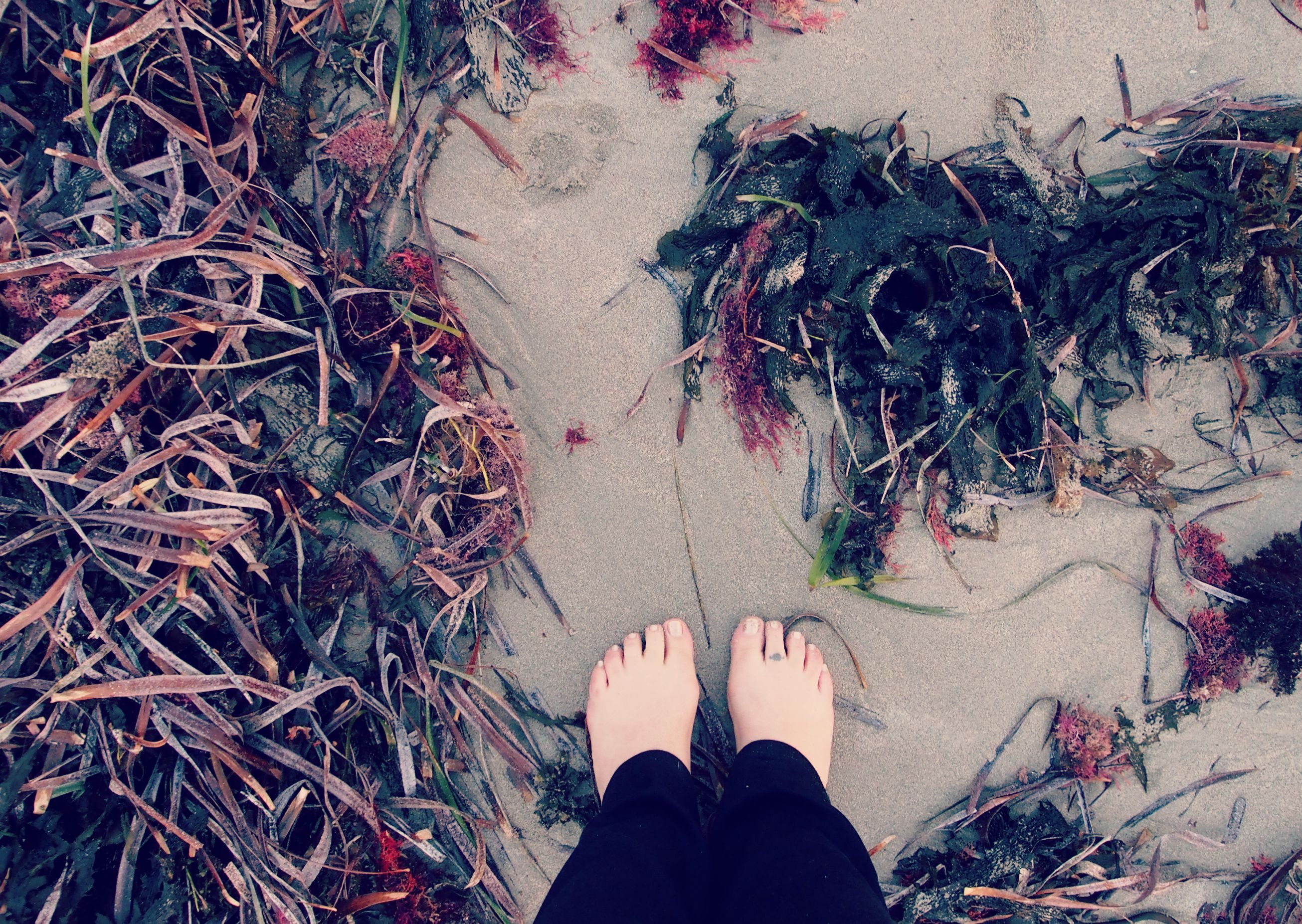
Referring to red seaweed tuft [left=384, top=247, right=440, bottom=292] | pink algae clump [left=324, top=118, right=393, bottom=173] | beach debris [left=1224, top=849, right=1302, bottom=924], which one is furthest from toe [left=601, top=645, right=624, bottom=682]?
beach debris [left=1224, top=849, right=1302, bottom=924]

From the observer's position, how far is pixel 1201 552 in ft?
7.00

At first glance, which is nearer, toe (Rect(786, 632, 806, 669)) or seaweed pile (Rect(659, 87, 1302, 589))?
seaweed pile (Rect(659, 87, 1302, 589))

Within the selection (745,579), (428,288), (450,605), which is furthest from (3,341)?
(745,579)

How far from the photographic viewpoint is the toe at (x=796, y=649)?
2189 millimetres

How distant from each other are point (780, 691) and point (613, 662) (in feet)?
1.87

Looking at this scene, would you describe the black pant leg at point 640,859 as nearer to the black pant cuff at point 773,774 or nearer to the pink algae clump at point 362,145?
the black pant cuff at point 773,774

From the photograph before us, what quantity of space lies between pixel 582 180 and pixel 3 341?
1772mm

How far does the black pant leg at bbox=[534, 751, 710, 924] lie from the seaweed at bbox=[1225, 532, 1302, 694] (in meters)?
1.88

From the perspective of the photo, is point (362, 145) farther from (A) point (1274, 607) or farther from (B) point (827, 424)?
(A) point (1274, 607)

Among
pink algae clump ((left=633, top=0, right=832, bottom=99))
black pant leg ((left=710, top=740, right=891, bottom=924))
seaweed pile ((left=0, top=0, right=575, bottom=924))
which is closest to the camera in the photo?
black pant leg ((left=710, top=740, right=891, bottom=924))

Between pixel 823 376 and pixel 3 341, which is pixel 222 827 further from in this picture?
pixel 823 376

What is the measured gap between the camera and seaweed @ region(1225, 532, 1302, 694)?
2.09 metres

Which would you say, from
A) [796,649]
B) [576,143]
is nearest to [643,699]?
[796,649]

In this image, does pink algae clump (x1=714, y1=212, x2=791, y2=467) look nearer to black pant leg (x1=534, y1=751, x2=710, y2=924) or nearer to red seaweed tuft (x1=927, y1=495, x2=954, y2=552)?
red seaweed tuft (x1=927, y1=495, x2=954, y2=552)
